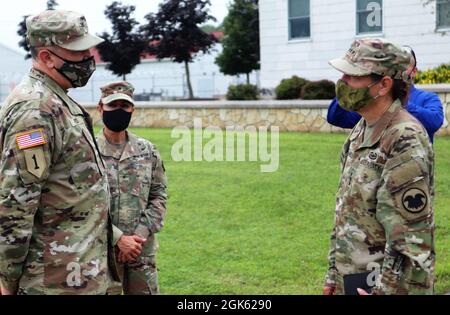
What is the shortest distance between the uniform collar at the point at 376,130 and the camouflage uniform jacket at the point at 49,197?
4.17 ft

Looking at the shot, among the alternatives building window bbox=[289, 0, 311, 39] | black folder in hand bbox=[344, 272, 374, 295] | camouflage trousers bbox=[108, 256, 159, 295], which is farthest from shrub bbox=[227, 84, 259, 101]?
black folder in hand bbox=[344, 272, 374, 295]

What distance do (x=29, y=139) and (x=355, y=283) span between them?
63.0 inches

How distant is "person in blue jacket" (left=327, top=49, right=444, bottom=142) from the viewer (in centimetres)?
406

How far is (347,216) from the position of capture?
297 centimetres

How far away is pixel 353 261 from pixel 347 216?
210 millimetres

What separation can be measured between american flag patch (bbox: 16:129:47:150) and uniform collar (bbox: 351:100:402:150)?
4.76 ft

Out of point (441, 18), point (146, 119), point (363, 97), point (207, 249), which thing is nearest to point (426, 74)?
point (441, 18)

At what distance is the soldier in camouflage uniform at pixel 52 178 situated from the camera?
2.86 metres

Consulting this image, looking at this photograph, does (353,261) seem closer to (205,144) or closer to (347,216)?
(347,216)

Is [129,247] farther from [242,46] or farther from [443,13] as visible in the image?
[242,46]

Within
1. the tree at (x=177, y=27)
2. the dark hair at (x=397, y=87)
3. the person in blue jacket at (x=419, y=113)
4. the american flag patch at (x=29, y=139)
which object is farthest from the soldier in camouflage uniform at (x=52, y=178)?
the tree at (x=177, y=27)

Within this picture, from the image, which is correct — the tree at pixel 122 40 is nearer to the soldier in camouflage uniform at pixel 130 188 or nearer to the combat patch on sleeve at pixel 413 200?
the soldier in camouflage uniform at pixel 130 188

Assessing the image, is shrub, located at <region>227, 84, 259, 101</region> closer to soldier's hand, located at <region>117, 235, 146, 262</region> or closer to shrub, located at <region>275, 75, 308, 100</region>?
shrub, located at <region>275, 75, 308, 100</region>

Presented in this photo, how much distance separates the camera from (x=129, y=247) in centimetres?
390
